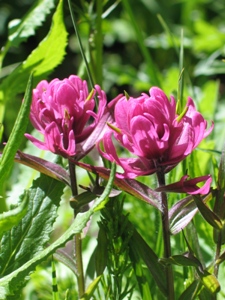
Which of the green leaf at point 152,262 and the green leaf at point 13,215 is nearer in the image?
the green leaf at point 13,215

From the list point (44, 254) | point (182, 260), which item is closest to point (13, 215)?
point (44, 254)

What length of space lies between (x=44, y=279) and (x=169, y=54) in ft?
5.55

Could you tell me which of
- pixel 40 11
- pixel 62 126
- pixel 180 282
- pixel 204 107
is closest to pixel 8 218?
pixel 62 126

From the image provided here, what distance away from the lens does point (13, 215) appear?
1.58 feet

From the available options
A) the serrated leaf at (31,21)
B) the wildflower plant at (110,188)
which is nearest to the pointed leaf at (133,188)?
the wildflower plant at (110,188)

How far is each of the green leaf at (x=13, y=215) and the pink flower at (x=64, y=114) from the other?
0.08 meters

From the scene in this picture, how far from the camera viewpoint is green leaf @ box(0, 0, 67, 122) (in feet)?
2.72

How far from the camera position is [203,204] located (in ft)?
1.73

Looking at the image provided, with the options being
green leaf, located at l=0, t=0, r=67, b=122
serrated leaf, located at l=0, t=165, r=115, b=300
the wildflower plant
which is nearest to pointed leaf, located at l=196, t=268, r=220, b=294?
the wildflower plant

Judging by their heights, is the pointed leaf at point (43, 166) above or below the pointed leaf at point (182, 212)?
above

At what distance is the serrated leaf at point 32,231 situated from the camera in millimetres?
588

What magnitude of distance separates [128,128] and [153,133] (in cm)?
3

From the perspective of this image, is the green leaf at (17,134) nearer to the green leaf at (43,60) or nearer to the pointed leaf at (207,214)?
the pointed leaf at (207,214)

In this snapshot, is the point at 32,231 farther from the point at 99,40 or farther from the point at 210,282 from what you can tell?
the point at 99,40
